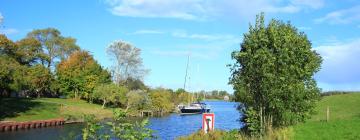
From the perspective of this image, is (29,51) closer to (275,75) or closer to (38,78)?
(38,78)

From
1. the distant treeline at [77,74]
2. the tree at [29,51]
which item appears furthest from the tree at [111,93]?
the tree at [29,51]

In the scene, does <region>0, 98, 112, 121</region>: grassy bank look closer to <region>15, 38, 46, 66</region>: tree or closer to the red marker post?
<region>15, 38, 46, 66</region>: tree

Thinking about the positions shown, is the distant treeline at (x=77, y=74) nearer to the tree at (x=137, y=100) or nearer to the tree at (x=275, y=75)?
the tree at (x=137, y=100)

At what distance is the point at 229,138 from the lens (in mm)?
24922

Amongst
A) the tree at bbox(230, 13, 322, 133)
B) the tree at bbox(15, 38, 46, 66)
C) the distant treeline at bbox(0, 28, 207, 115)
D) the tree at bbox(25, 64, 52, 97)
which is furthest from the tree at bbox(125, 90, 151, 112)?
the tree at bbox(230, 13, 322, 133)

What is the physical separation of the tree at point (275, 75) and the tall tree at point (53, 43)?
82332 millimetres

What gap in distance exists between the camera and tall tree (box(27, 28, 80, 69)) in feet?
332

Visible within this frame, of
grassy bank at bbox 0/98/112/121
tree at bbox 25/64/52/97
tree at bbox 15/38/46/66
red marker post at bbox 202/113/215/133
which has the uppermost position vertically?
tree at bbox 15/38/46/66

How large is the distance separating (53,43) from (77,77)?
11.6m

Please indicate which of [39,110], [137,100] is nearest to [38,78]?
[39,110]

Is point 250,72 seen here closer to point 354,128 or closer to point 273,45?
point 273,45

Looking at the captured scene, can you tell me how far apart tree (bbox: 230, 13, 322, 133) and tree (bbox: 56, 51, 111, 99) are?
2894 inches

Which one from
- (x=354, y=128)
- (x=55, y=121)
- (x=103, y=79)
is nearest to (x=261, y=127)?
(x=354, y=128)

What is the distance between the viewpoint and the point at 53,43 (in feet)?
338
